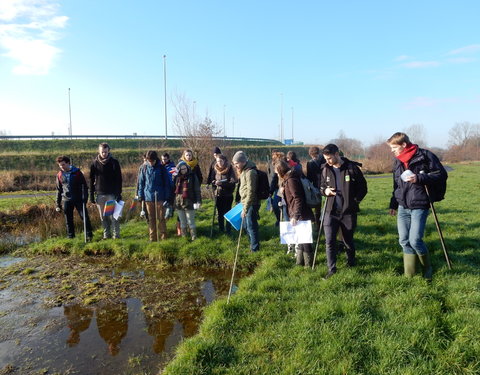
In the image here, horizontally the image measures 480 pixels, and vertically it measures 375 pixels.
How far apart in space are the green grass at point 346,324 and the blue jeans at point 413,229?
46 cm

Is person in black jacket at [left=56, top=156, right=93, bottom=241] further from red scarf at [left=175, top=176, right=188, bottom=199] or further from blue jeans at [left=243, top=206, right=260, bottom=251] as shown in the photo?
blue jeans at [left=243, top=206, right=260, bottom=251]

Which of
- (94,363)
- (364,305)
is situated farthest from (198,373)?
(364,305)

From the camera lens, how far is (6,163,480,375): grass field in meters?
3.41

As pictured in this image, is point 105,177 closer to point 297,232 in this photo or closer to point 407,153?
point 297,232

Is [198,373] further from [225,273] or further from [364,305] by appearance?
[225,273]

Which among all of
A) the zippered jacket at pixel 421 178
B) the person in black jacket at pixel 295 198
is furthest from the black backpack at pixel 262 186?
the zippered jacket at pixel 421 178

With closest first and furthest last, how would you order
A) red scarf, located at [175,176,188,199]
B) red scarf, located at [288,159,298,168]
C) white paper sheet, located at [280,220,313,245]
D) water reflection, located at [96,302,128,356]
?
1. water reflection, located at [96,302,128,356]
2. white paper sheet, located at [280,220,313,245]
3. red scarf, located at [288,159,298,168]
4. red scarf, located at [175,176,188,199]

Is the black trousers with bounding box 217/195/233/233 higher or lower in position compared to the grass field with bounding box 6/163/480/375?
higher

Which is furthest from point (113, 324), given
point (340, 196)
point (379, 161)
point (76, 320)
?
point (379, 161)

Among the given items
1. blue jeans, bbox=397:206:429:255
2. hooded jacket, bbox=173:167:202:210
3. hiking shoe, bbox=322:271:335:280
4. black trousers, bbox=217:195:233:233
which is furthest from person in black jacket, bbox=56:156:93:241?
blue jeans, bbox=397:206:429:255

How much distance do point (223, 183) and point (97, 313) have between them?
A: 4070 mm

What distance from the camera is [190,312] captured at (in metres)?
5.17

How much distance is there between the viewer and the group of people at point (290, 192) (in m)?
5.04

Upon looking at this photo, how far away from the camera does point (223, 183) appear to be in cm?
823
